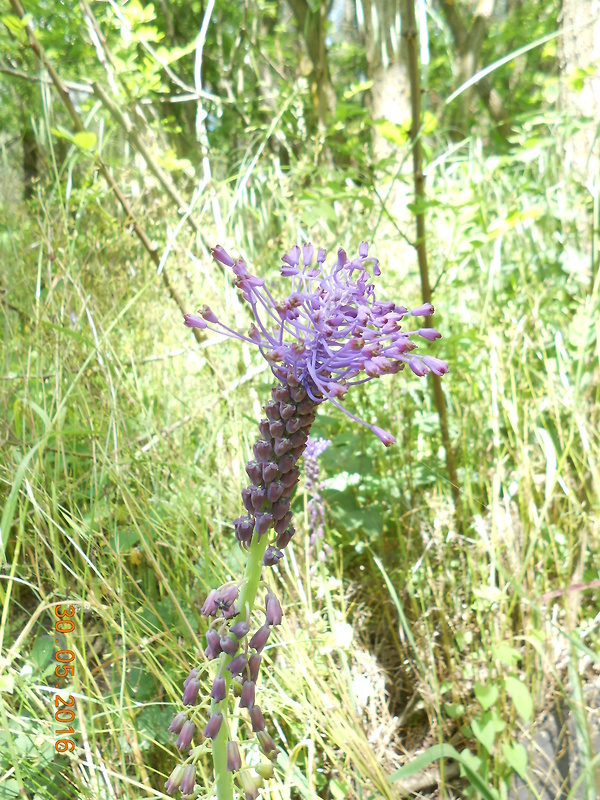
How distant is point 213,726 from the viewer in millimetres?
827

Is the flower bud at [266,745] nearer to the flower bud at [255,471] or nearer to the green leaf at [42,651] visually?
the flower bud at [255,471]

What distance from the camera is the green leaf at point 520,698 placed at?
1318 millimetres

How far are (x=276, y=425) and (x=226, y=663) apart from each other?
371mm

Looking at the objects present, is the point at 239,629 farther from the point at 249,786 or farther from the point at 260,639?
the point at 249,786

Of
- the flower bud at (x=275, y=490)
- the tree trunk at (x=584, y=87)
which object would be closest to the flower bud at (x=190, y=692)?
the flower bud at (x=275, y=490)

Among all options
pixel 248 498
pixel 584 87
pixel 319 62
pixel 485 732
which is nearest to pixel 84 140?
pixel 248 498

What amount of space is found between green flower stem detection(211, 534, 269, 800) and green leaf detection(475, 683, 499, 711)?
0.77 metres

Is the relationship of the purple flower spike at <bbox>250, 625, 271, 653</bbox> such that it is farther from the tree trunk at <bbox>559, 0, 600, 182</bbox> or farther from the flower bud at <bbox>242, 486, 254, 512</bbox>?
the tree trunk at <bbox>559, 0, 600, 182</bbox>

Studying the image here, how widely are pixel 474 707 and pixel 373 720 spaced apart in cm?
31

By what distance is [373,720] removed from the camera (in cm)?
156

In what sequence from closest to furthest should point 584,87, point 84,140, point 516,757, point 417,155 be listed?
point 516,757 → point 417,155 → point 84,140 → point 584,87

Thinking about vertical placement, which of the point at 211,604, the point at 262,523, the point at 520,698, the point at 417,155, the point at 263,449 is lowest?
the point at 520,698

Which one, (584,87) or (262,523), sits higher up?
(584,87)
